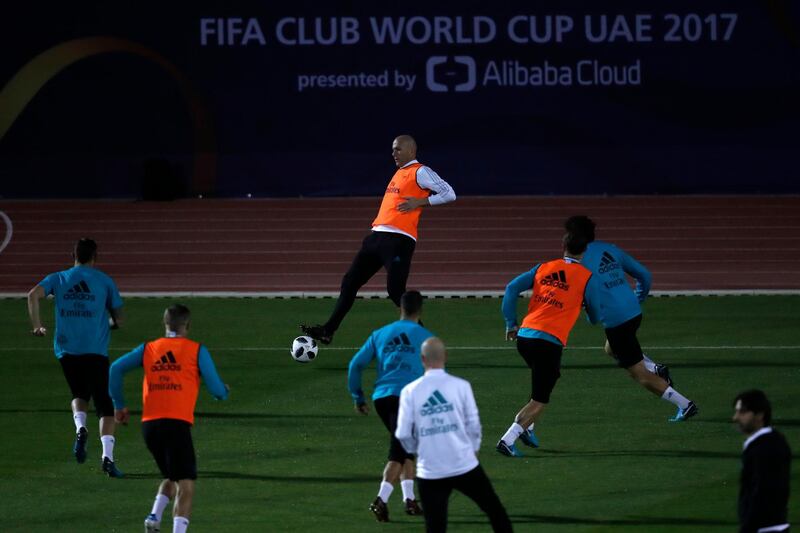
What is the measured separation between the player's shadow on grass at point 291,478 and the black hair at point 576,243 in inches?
98.9

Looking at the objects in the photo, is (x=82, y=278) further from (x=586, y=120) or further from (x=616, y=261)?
(x=586, y=120)

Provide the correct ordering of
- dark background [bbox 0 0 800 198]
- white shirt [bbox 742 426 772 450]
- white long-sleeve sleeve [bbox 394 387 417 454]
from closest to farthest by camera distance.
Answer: white shirt [bbox 742 426 772 450] → white long-sleeve sleeve [bbox 394 387 417 454] → dark background [bbox 0 0 800 198]

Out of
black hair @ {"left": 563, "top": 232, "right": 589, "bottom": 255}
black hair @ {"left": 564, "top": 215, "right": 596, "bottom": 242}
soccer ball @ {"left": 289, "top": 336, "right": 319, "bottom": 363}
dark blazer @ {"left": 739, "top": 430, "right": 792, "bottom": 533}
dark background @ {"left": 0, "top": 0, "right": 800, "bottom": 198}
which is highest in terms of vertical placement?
dark background @ {"left": 0, "top": 0, "right": 800, "bottom": 198}

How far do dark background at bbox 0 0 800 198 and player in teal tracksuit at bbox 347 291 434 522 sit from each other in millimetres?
22636

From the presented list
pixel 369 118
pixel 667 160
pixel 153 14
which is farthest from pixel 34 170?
pixel 667 160

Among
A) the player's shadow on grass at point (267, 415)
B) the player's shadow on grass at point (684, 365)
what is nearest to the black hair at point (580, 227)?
the player's shadow on grass at point (267, 415)

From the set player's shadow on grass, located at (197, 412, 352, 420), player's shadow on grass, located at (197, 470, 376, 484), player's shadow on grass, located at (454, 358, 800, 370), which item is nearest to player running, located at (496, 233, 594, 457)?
player's shadow on grass, located at (197, 470, 376, 484)

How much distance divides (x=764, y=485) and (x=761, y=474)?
0.06 metres

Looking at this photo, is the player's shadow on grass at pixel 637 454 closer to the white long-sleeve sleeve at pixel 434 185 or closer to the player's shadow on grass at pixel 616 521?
the player's shadow on grass at pixel 616 521

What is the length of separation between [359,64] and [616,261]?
19925 mm

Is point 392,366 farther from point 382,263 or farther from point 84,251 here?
point 382,263

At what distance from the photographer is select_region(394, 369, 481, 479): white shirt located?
8820 mm

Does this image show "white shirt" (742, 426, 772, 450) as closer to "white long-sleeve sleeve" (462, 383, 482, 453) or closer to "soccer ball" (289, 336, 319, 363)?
"white long-sleeve sleeve" (462, 383, 482, 453)

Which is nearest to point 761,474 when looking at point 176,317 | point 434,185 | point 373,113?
point 176,317
